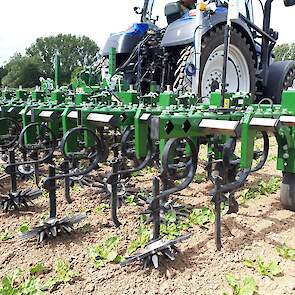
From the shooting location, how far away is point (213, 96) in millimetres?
3480

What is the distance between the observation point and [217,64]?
5184mm

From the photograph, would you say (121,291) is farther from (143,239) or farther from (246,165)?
(246,165)

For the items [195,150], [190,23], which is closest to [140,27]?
[190,23]

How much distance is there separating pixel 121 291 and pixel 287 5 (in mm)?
2846

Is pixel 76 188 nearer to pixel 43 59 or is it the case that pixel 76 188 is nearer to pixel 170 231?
pixel 170 231

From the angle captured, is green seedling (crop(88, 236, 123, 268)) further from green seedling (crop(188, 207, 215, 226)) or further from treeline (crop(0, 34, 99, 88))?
treeline (crop(0, 34, 99, 88))

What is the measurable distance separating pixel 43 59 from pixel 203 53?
144ft

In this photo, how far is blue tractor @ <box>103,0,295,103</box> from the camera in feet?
15.6

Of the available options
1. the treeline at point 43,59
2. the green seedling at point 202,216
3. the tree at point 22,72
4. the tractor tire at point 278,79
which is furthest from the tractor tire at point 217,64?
the tree at point 22,72

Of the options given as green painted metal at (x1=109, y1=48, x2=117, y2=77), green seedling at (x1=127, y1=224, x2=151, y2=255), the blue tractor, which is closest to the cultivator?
green seedling at (x1=127, y1=224, x2=151, y2=255)

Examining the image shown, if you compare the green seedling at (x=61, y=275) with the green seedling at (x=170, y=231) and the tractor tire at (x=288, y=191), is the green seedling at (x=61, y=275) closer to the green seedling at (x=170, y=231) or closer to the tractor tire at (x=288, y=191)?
the green seedling at (x=170, y=231)

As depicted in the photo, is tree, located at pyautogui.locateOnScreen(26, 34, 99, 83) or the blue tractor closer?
the blue tractor

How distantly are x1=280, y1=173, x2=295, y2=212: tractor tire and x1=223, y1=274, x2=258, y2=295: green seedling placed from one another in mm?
1022

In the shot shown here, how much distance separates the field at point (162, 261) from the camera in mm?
1975
